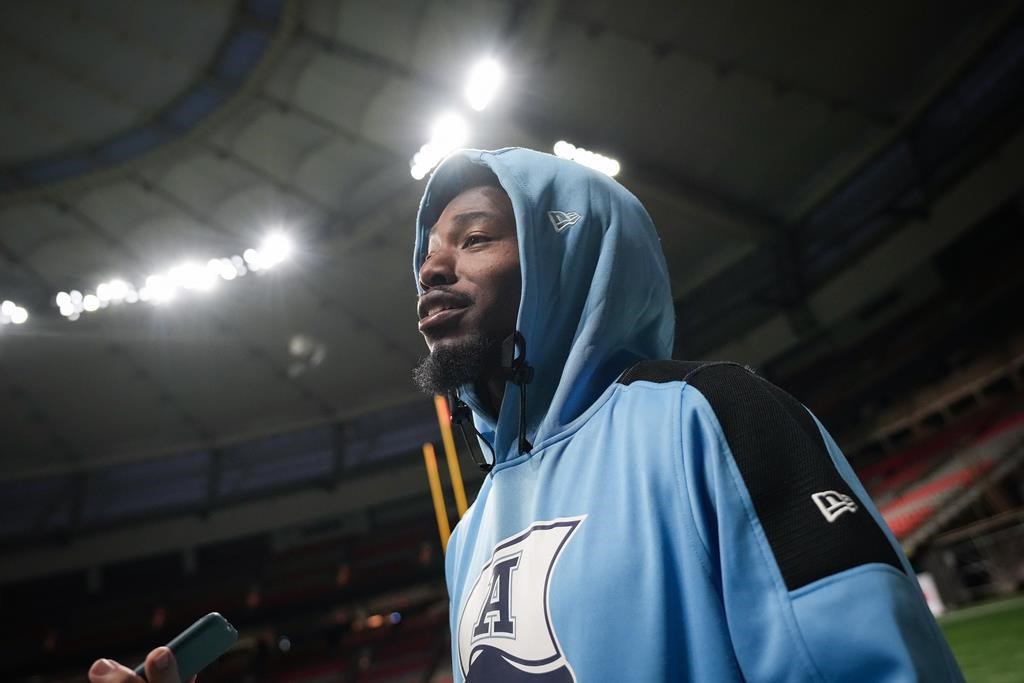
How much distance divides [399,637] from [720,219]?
44.9 feet

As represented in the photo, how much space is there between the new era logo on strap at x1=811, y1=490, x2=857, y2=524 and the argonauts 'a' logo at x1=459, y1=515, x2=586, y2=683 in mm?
371

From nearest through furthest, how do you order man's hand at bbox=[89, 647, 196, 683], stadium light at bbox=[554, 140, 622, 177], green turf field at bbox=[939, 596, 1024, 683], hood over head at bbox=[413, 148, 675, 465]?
man's hand at bbox=[89, 647, 196, 683]
hood over head at bbox=[413, 148, 675, 465]
green turf field at bbox=[939, 596, 1024, 683]
stadium light at bbox=[554, 140, 622, 177]

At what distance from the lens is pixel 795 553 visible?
809 mm

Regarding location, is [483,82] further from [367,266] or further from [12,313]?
[12,313]

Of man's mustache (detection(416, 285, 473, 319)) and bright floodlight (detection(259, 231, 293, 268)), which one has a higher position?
bright floodlight (detection(259, 231, 293, 268))

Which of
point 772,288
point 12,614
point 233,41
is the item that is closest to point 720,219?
point 772,288

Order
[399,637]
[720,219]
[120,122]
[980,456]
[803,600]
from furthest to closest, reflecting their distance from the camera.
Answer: [399,637]
[720,219]
[980,456]
[120,122]
[803,600]

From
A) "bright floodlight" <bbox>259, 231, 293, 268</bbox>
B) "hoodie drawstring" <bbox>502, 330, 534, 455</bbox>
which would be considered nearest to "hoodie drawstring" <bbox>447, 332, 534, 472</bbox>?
"hoodie drawstring" <bbox>502, 330, 534, 455</bbox>

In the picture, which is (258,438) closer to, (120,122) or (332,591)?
(332,591)

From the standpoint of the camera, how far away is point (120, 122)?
1064cm

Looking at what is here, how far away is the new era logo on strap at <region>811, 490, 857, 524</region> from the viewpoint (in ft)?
2.72

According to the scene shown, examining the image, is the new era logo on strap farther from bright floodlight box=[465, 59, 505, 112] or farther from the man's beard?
bright floodlight box=[465, 59, 505, 112]

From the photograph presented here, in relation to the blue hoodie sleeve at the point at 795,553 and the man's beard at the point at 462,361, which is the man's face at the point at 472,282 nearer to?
the man's beard at the point at 462,361

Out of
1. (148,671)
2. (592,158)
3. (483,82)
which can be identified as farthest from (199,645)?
(592,158)
